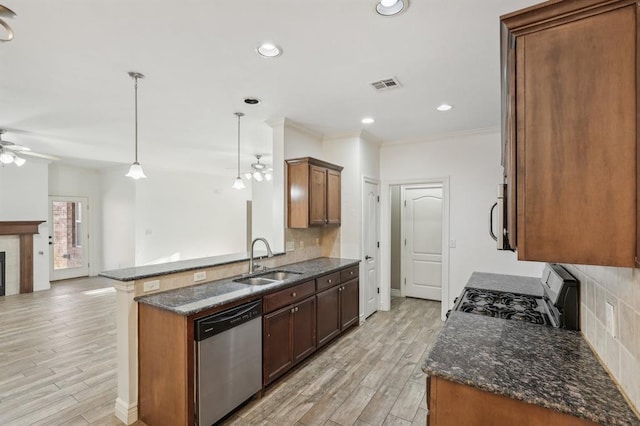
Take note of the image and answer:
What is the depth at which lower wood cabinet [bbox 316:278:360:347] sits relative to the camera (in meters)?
3.49

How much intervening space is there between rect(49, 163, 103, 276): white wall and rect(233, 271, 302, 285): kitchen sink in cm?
686

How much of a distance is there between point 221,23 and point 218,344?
2.14m

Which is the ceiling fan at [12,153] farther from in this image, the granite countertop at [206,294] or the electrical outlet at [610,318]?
the electrical outlet at [610,318]

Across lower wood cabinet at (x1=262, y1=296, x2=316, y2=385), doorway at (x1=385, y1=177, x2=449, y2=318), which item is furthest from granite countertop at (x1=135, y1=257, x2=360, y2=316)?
doorway at (x1=385, y1=177, x2=449, y2=318)

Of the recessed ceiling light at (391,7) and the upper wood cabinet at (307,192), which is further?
the upper wood cabinet at (307,192)

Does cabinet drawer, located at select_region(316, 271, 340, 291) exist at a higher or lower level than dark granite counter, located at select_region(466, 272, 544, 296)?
lower

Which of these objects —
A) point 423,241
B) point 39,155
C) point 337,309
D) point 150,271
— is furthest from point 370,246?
point 39,155

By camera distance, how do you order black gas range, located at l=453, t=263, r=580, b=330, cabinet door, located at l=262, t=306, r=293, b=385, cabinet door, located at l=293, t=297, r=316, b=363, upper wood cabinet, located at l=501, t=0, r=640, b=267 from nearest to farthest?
upper wood cabinet, located at l=501, t=0, r=640, b=267, black gas range, located at l=453, t=263, r=580, b=330, cabinet door, located at l=262, t=306, r=293, b=385, cabinet door, located at l=293, t=297, r=316, b=363

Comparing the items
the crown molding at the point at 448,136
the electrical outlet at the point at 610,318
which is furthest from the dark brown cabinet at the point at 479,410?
the crown molding at the point at 448,136

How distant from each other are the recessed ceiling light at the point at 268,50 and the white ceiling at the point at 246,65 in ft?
0.20

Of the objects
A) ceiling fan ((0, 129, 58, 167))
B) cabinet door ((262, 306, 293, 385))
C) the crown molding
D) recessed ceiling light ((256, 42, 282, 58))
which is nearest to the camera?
recessed ceiling light ((256, 42, 282, 58))

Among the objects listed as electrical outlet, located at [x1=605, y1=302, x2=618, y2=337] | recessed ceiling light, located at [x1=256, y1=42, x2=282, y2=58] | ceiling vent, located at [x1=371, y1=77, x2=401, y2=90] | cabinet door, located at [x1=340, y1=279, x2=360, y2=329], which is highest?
recessed ceiling light, located at [x1=256, y1=42, x2=282, y2=58]

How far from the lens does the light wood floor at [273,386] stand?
242 cm

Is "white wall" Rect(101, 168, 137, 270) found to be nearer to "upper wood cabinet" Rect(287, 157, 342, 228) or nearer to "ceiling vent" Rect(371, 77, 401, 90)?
"upper wood cabinet" Rect(287, 157, 342, 228)
